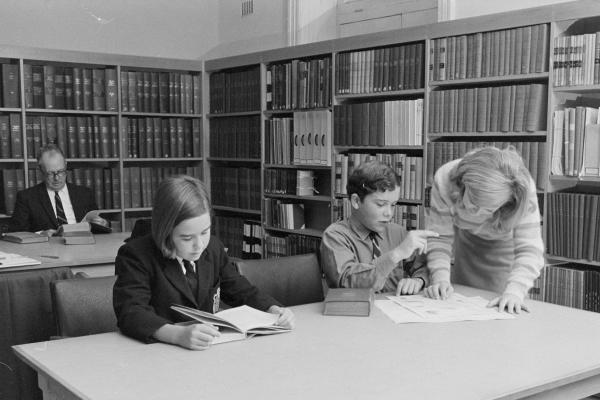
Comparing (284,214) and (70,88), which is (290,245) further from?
(70,88)

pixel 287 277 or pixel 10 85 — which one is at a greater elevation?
pixel 10 85

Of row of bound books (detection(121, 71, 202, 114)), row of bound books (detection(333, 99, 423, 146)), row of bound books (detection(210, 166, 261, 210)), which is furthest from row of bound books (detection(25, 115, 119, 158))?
row of bound books (detection(333, 99, 423, 146))

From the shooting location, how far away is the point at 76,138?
5336 mm

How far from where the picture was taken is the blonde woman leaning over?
2.18m

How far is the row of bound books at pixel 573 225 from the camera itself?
135 inches

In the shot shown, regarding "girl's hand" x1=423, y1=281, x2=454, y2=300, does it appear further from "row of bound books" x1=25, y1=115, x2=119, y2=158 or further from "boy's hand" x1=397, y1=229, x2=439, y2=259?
"row of bound books" x1=25, y1=115, x2=119, y2=158

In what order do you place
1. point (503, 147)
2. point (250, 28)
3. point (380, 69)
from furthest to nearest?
1. point (250, 28)
2. point (380, 69)
3. point (503, 147)

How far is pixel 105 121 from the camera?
5.45m

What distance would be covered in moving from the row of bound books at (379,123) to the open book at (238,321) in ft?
7.94

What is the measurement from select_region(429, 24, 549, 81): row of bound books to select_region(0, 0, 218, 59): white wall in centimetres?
282

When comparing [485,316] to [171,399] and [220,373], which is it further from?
[171,399]

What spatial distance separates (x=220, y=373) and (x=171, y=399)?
0.59ft

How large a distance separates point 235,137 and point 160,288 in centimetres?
378

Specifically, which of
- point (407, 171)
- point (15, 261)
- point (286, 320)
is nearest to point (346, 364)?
point (286, 320)
